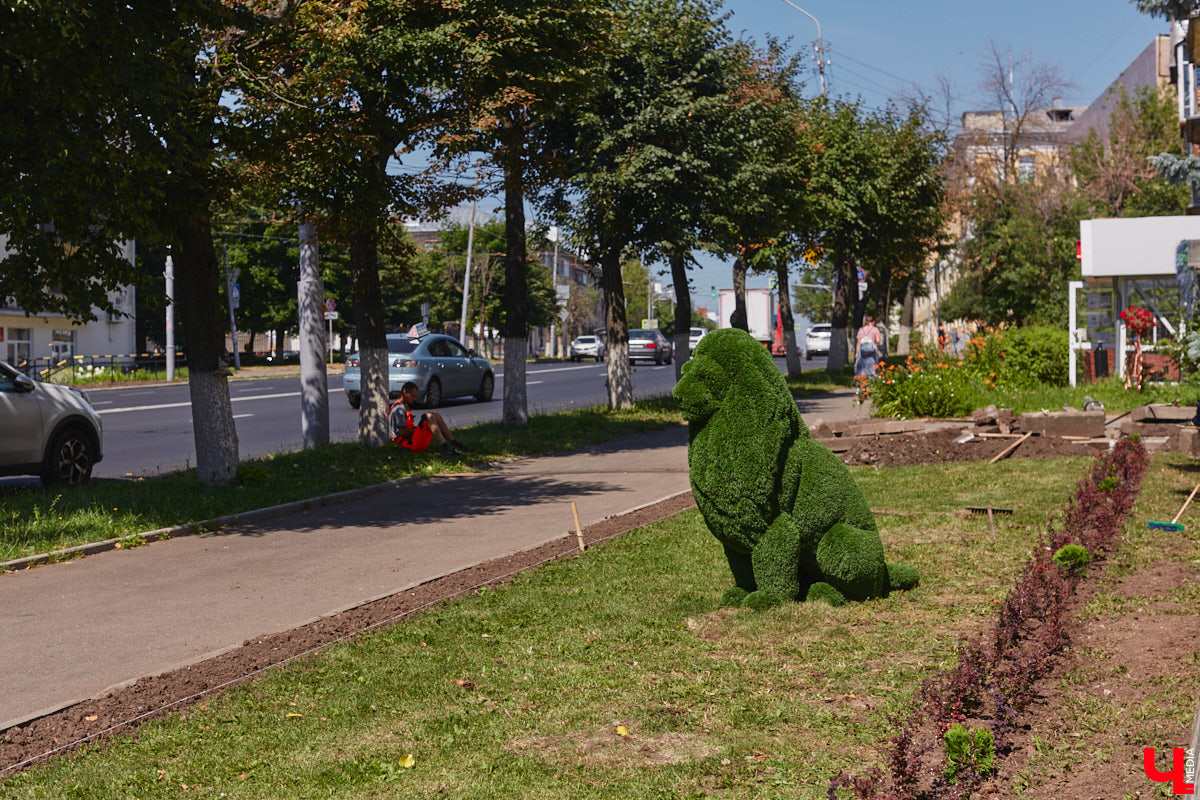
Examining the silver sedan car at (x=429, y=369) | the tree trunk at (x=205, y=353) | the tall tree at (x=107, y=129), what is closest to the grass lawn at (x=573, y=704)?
the tall tree at (x=107, y=129)

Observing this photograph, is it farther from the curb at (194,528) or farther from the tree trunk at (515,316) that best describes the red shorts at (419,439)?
the tree trunk at (515,316)

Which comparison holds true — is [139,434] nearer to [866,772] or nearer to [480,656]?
[480,656]

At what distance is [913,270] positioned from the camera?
46.8m

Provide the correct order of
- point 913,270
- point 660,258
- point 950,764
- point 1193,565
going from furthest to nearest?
1. point 913,270
2. point 660,258
3. point 1193,565
4. point 950,764

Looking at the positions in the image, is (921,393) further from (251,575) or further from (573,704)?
(573,704)

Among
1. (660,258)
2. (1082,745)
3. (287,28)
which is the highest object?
(287,28)

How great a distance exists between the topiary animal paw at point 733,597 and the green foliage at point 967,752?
2600mm

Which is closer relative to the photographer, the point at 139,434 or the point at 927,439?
the point at 927,439

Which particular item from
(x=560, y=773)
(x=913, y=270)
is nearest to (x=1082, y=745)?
(x=560, y=773)

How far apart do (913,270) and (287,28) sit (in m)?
38.7

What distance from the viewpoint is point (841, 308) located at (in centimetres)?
3744

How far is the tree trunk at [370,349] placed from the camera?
51.6 ft

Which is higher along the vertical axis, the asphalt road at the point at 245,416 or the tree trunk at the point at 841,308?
the tree trunk at the point at 841,308

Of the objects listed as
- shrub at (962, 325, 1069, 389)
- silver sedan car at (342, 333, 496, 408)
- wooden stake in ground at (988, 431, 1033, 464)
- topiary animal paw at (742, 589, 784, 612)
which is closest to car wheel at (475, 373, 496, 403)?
silver sedan car at (342, 333, 496, 408)
